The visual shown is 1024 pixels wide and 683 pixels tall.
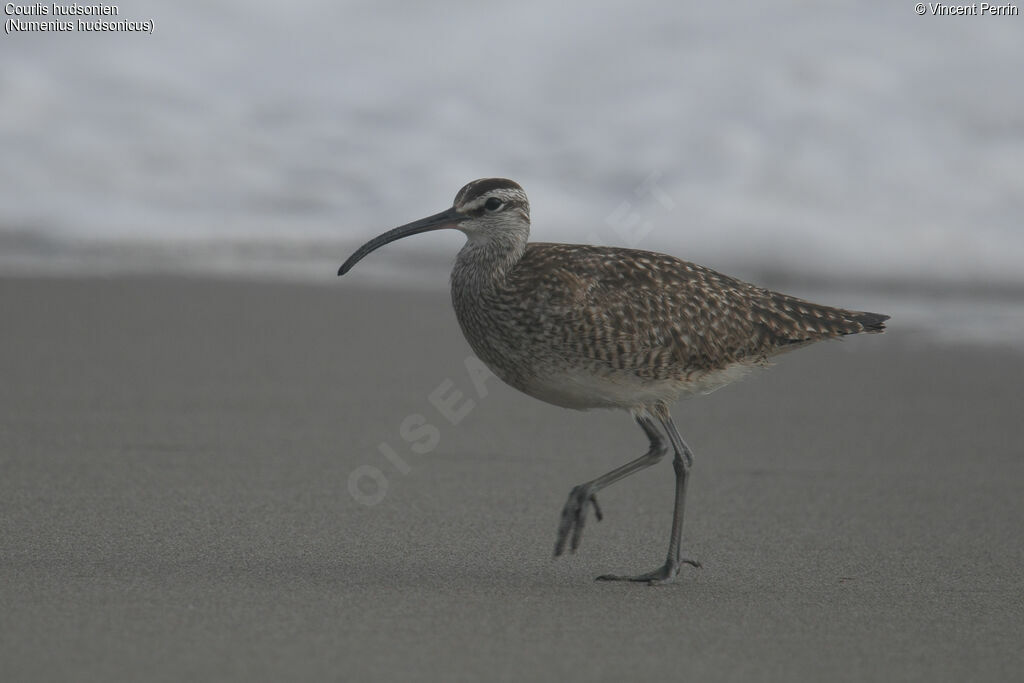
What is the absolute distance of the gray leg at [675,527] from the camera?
4008 mm

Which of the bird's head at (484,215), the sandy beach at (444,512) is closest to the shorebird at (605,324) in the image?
the bird's head at (484,215)

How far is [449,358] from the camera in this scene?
7586mm

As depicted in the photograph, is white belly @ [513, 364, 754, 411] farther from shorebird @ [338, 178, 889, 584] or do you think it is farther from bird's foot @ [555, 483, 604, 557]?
bird's foot @ [555, 483, 604, 557]

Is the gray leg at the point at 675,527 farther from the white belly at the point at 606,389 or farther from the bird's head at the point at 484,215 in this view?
the bird's head at the point at 484,215

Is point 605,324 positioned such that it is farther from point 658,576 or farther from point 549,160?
point 549,160

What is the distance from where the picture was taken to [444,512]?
15.6 ft

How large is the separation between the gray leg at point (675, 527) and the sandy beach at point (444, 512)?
0.06 m

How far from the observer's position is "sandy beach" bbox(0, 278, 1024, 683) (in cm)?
320

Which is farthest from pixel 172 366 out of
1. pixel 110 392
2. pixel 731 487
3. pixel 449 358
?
pixel 731 487

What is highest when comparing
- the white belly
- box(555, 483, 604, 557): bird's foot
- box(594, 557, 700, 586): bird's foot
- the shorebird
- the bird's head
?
the bird's head

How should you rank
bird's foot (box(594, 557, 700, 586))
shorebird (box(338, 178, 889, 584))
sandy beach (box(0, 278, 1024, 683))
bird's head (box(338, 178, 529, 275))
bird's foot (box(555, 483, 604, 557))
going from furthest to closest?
1. bird's head (box(338, 178, 529, 275))
2. shorebird (box(338, 178, 889, 584))
3. bird's foot (box(555, 483, 604, 557))
4. bird's foot (box(594, 557, 700, 586))
5. sandy beach (box(0, 278, 1024, 683))

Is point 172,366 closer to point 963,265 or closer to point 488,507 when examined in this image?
point 488,507

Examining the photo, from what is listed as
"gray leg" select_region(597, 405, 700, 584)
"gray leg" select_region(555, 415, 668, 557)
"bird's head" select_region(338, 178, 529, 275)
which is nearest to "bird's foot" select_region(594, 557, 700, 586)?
"gray leg" select_region(597, 405, 700, 584)

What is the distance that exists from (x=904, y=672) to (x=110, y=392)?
4317 millimetres
